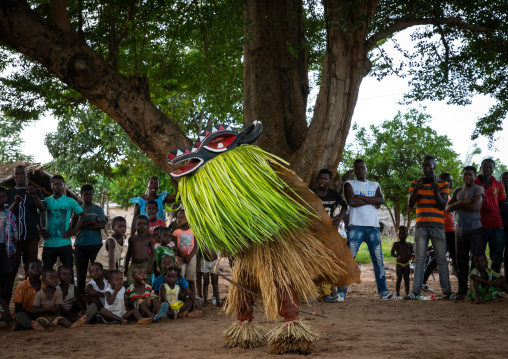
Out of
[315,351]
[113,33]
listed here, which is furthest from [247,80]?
[315,351]

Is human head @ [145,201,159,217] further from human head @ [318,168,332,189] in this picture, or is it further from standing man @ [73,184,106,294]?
human head @ [318,168,332,189]

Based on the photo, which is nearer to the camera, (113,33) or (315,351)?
(315,351)

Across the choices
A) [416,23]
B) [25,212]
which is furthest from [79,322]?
[416,23]

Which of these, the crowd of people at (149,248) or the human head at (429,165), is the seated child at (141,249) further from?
the human head at (429,165)

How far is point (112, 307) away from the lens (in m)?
5.75

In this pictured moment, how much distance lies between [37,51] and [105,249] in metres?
A: 2.67

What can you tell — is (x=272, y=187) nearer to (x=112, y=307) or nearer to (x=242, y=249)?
(x=242, y=249)

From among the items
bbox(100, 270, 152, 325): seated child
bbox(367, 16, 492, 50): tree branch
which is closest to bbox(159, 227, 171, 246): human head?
bbox(100, 270, 152, 325): seated child

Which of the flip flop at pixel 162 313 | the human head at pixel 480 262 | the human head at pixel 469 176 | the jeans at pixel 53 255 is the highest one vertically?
the human head at pixel 469 176

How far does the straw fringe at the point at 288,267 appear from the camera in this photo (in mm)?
3770

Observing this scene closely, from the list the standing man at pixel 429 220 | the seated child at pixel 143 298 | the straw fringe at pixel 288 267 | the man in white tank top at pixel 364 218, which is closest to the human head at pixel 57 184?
the seated child at pixel 143 298

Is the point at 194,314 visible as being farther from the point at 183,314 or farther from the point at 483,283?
the point at 483,283

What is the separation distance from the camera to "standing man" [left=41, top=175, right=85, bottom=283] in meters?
6.41

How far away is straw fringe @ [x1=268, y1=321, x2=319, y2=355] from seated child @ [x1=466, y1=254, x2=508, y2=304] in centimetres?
395
